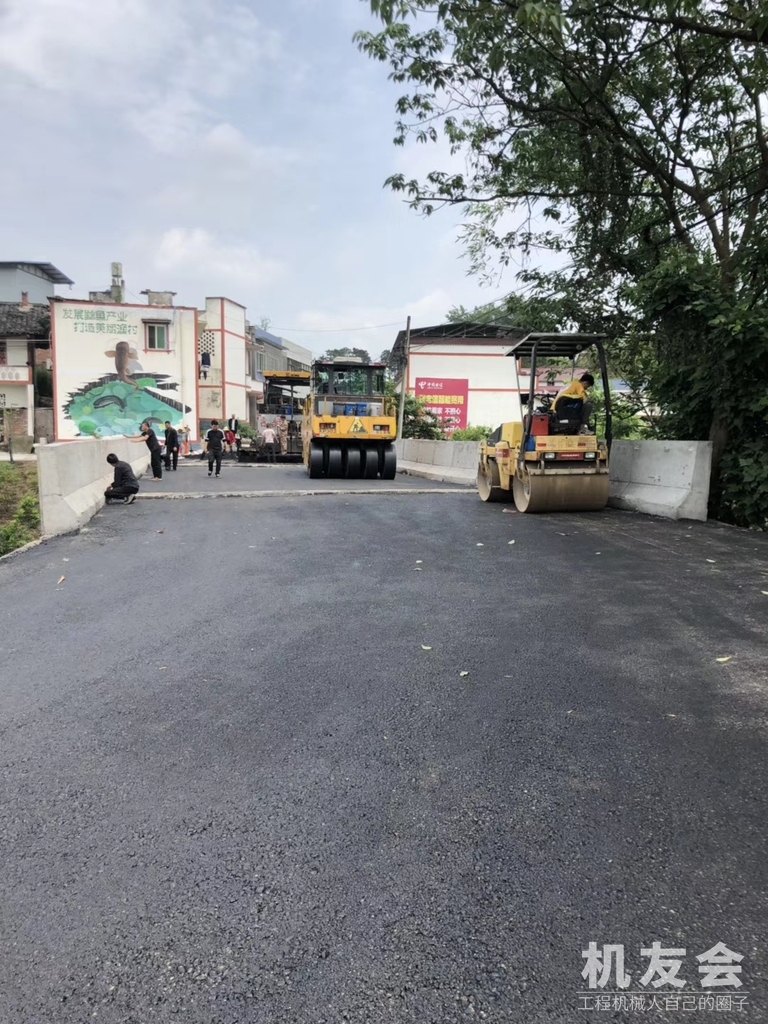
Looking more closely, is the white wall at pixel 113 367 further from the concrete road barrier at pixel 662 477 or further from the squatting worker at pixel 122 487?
the concrete road barrier at pixel 662 477

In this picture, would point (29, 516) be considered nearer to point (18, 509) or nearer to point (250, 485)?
point (18, 509)

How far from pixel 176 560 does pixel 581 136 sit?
31.3 ft

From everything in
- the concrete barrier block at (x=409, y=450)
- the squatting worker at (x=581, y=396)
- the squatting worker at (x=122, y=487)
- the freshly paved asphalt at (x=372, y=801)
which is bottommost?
the freshly paved asphalt at (x=372, y=801)

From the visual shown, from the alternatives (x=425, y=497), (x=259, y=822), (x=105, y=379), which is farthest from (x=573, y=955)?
(x=105, y=379)

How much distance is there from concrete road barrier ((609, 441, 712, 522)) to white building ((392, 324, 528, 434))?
102 feet

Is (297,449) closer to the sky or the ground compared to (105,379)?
closer to the ground

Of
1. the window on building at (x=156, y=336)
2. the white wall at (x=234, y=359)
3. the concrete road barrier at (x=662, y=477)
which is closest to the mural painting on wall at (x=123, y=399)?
the window on building at (x=156, y=336)

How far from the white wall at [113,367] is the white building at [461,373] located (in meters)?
13.5

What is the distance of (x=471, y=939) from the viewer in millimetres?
2137

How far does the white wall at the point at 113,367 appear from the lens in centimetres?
4053

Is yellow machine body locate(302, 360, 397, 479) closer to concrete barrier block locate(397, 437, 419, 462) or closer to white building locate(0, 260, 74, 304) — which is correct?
concrete barrier block locate(397, 437, 419, 462)

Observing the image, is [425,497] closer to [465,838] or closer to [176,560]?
[176,560]

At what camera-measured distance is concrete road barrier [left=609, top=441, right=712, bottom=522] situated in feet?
32.8

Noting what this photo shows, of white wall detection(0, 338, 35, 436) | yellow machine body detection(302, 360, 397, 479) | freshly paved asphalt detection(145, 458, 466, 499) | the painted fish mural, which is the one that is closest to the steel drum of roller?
freshly paved asphalt detection(145, 458, 466, 499)
